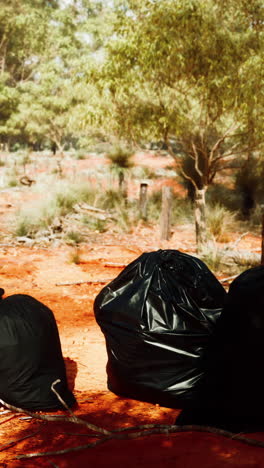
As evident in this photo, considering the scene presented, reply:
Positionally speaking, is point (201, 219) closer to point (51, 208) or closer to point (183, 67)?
point (183, 67)

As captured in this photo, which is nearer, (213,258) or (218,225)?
(213,258)

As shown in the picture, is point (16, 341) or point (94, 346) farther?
point (94, 346)

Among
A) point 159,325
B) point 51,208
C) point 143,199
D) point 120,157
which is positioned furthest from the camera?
point 120,157

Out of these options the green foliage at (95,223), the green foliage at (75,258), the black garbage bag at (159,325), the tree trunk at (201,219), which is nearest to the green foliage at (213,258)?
the tree trunk at (201,219)

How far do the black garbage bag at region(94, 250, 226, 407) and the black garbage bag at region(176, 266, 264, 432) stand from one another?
299 mm

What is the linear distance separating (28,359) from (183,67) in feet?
22.4

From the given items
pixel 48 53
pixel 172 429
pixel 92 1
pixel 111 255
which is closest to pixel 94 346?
pixel 172 429

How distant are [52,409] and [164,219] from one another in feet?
25.4

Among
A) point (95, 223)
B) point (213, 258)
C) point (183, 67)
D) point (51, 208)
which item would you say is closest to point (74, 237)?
point (95, 223)

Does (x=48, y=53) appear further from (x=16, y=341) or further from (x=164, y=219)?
(x=16, y=341)

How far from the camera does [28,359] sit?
2844mm

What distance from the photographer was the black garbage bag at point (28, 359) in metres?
2.82

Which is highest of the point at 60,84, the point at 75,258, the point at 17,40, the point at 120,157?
the point at 17,40

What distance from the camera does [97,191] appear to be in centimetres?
1329
